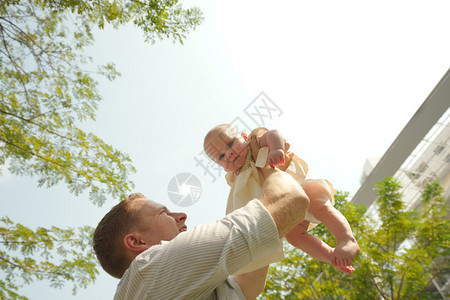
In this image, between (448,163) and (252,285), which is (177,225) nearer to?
(252,285)

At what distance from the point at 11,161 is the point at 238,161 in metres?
4.19

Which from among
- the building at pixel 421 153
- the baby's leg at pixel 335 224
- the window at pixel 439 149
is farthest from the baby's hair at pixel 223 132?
the window at pixel 439 149

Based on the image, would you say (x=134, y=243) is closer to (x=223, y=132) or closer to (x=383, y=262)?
(x=223, y=132)

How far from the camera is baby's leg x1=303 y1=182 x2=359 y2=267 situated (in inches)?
60.3

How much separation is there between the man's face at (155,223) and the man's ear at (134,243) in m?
0.02

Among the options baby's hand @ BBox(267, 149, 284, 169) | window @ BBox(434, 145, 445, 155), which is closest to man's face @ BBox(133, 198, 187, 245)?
baby's hand @ BBox(267, 149, 284, 169)

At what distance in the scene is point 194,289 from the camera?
107 cm

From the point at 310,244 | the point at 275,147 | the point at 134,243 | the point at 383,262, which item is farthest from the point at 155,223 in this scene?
the point at 383,262

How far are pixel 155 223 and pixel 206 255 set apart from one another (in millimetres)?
624

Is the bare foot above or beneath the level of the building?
above

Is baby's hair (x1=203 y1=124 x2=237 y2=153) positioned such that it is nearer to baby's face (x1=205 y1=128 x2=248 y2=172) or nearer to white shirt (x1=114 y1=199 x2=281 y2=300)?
baby's face (x1=205 y1=128 x2=248 y2=172)

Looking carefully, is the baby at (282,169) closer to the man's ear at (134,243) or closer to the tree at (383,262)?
the man's ear at (134,243)

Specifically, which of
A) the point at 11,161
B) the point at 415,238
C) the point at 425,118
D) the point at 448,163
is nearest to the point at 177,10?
the point at 11,161

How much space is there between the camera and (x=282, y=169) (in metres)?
1.83
